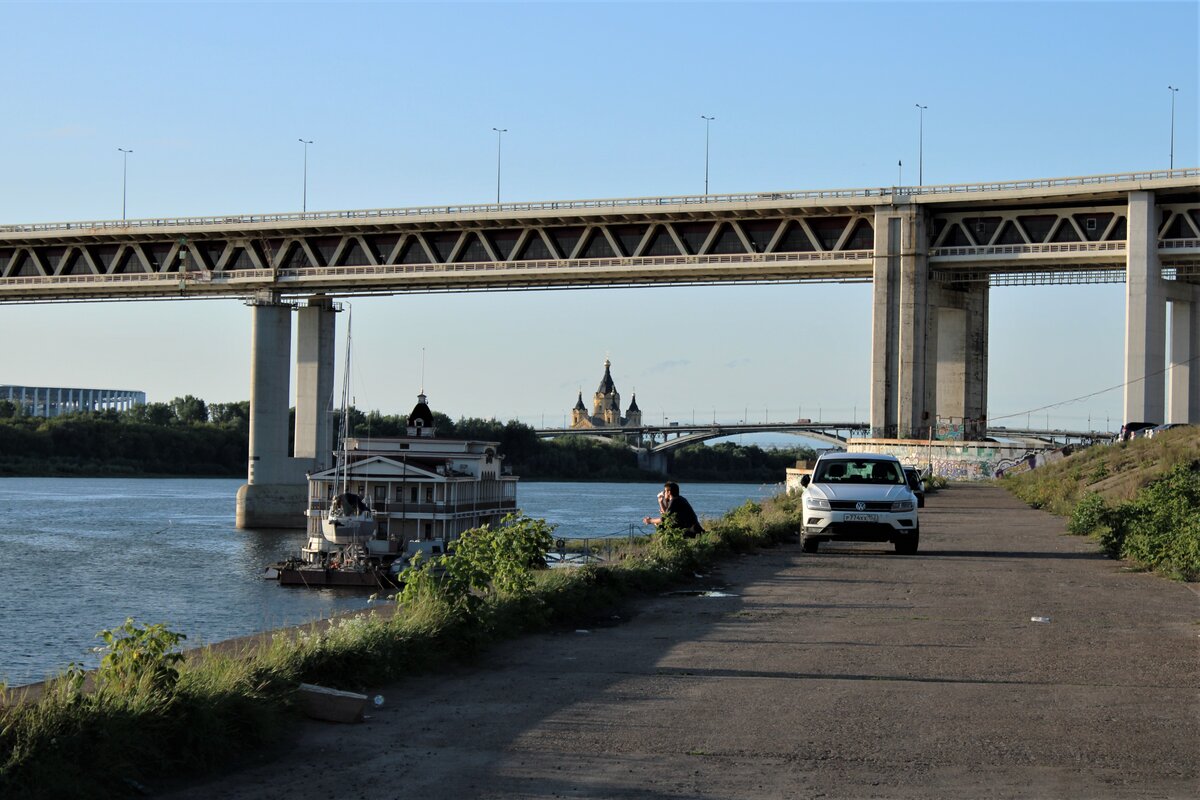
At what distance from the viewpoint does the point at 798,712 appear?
1019cm

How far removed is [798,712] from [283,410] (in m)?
81.6

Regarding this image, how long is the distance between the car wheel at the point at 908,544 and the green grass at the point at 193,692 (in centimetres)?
1249

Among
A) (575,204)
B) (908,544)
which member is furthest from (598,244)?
(908,544)

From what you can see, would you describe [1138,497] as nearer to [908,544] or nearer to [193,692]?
[908,544]

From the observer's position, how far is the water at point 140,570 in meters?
38.4

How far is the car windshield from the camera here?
26.8 m

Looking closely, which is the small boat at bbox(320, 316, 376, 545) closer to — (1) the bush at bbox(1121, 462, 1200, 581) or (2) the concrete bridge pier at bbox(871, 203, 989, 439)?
(2) the concrete bridge pier at bbox(871, 203, 989, 439)

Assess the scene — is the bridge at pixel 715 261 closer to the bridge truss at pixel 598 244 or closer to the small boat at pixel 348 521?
the bridge truss at pixel 598 244

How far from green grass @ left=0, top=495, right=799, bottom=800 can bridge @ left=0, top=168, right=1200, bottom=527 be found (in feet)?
201

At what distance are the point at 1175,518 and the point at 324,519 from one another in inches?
1897

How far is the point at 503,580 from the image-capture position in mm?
15516

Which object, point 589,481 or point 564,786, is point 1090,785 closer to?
point 564,786

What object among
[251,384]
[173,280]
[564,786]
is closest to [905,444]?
[251,384]

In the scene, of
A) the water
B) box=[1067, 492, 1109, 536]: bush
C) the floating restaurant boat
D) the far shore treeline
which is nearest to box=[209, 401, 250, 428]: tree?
the far shore treeline
